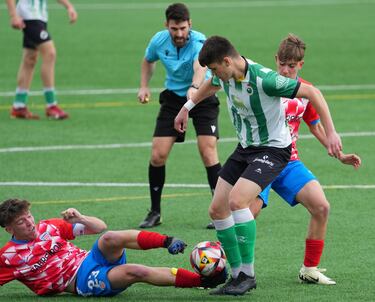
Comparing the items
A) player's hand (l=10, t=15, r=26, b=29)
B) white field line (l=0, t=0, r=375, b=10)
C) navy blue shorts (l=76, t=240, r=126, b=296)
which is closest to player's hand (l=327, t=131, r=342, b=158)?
navy blue shorts (l=76, t=240, r=126, b=296)

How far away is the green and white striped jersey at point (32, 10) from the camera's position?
18.7 m

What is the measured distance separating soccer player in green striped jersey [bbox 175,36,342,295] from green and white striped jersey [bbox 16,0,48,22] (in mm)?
9598

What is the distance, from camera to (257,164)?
927 centimetres

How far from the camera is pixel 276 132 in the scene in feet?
30.8

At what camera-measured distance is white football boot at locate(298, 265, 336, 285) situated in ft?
31.3

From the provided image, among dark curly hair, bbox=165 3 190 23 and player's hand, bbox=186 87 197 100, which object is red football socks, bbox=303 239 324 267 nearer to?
player's hand, bbox=186 87 197 100

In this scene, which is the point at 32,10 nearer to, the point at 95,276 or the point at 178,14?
the point at 178,14

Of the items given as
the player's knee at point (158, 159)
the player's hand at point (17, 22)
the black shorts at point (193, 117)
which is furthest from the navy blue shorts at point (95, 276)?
the player's hand at point (17, 22)

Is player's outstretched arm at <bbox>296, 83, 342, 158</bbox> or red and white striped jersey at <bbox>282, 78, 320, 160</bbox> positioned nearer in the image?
player's outstretched arm at <bbox>296, 83, 342, 158</bbox>

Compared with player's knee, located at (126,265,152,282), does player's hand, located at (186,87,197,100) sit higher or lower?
higher

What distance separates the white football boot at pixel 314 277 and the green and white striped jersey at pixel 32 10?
33.3 feet

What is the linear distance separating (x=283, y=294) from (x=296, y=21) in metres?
21.7

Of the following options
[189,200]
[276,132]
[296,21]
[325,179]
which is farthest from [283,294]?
[296,21]

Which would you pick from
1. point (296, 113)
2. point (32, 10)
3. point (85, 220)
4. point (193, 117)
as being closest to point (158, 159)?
point (193, 117)
